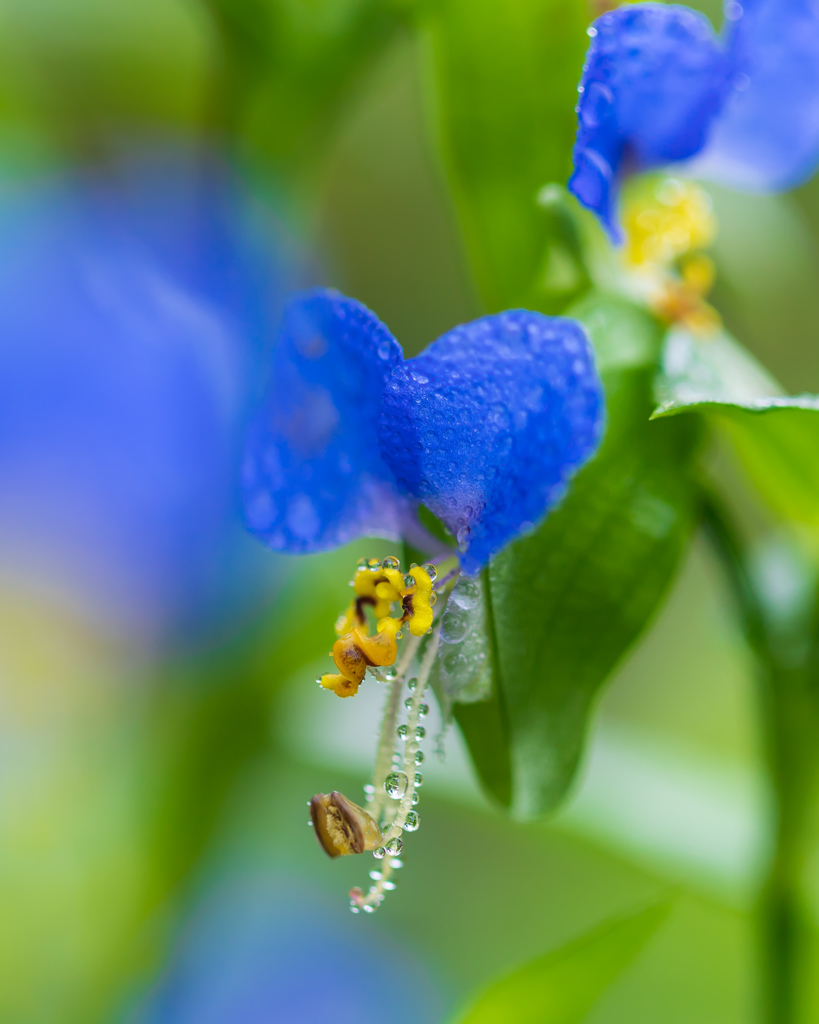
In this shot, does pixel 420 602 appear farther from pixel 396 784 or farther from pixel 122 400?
pixel 122 400

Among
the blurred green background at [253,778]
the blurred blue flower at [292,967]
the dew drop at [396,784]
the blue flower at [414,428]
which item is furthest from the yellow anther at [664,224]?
the blurred blue flower at [292,967]

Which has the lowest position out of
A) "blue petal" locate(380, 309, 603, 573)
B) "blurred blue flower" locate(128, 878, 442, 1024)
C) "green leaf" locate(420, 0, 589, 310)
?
"blurred blue flower" locate(128, 878, 442, 1024)

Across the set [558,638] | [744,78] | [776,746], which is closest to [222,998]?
[776,746]

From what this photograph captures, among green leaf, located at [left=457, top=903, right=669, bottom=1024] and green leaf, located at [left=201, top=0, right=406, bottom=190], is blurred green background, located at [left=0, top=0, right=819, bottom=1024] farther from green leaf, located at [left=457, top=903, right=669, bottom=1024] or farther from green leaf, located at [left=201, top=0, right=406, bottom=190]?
green leaf, located at [left=457, top=903, right=669, bottom=1024]

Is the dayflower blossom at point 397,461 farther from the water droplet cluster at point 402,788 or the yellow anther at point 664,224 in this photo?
the yellow anther at point 664,224

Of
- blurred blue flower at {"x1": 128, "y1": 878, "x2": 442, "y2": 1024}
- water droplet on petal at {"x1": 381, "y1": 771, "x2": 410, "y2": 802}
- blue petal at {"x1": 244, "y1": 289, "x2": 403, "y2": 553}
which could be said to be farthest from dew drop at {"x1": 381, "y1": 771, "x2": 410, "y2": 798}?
blurred blue flower at {"x1": 128, "y1": 878, "x2": 442, "y2": 1024}

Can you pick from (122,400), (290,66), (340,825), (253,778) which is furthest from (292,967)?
(290,66)
